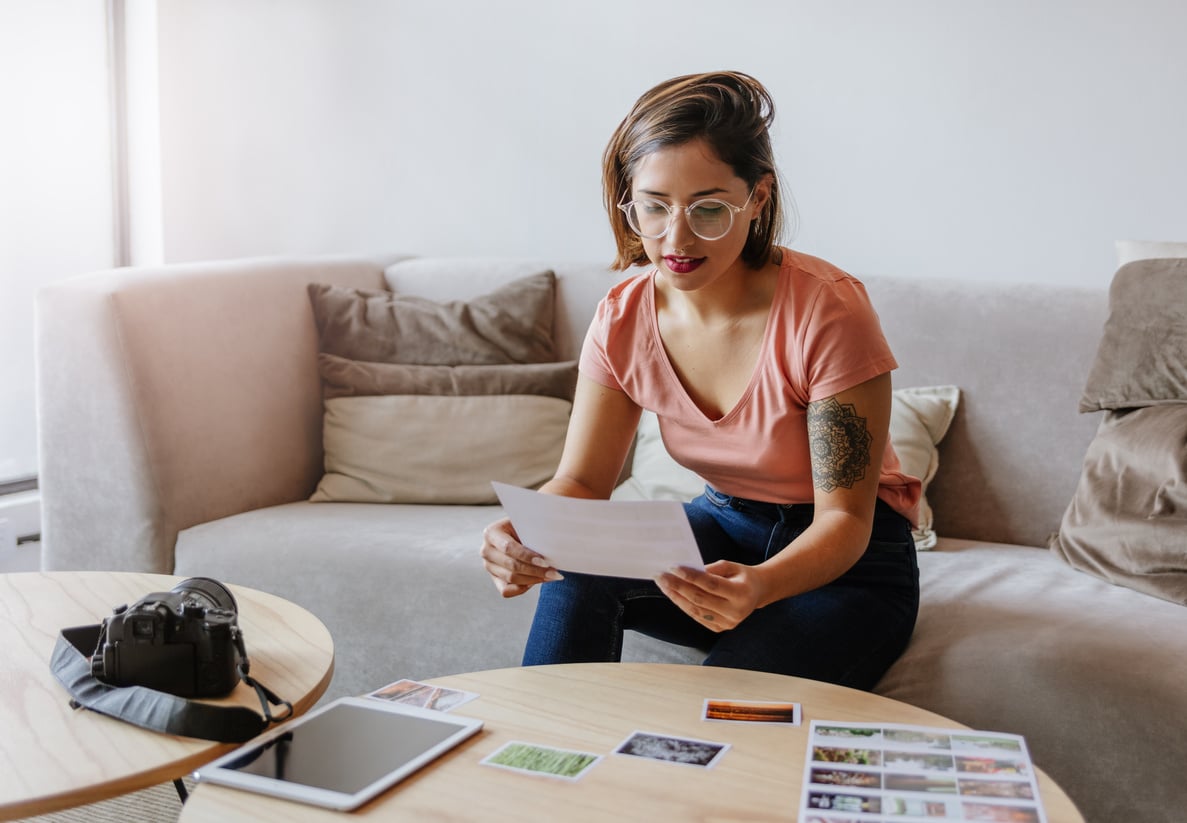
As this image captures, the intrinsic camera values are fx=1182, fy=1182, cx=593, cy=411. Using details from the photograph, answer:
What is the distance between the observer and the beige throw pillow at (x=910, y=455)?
2059 mm

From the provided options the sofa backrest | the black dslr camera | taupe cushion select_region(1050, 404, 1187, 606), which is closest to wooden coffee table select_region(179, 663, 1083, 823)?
the black dslr camera

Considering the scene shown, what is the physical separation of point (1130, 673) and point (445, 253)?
1.92 metres

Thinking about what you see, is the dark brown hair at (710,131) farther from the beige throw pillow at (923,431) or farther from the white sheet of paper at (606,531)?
the beige throw pillow at (923,431)

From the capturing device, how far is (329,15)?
2939mm

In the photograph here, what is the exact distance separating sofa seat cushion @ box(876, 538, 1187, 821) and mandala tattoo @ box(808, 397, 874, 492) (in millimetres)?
325

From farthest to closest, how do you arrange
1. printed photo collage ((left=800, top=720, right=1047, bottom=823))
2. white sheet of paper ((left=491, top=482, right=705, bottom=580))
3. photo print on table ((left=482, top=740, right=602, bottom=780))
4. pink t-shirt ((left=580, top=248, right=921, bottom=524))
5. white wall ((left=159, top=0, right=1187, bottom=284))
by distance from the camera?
white wall ((left=159, top=0, right=1187, bottom=284)), pink t-shirt ((left=580, top=248, right=921, bottom=524)), white sheet of paper ((left=491, top=482, right=705, bottom=580)), photo print on table ((left=482, top=740, right=602, bottom=780)), printed photo collage ((left=800, top=720, right=1047, bottom=823))

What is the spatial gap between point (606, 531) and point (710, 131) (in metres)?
0.54

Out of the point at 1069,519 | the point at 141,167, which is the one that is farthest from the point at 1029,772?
the point at 141,167

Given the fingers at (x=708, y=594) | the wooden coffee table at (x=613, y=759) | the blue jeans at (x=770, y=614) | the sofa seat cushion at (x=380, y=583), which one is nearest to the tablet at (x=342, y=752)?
the wooden coffee table at (x=613, y=759)

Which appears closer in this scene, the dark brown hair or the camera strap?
the camera strap

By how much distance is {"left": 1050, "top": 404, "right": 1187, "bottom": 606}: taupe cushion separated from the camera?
1.73m

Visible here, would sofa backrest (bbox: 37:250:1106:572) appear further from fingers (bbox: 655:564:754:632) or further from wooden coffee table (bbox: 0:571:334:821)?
fingers (bbox: 655:564:754:632)

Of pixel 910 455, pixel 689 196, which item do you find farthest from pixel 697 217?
pixel 910 455

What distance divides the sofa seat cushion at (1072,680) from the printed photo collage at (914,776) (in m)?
0.51
